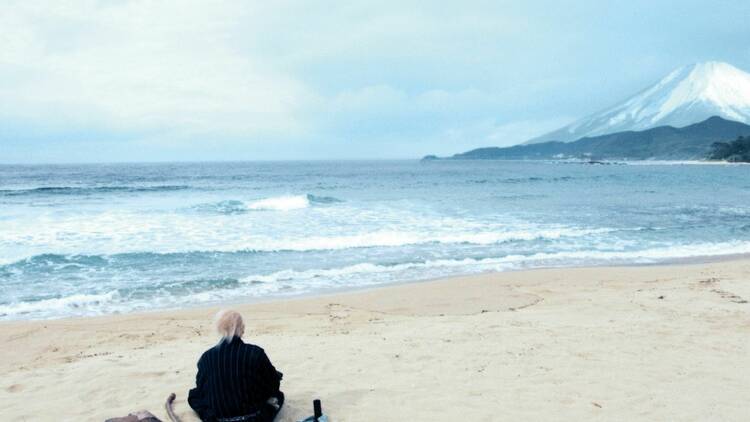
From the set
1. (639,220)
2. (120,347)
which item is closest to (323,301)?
(120,347)

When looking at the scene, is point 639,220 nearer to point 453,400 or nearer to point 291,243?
point 291,243

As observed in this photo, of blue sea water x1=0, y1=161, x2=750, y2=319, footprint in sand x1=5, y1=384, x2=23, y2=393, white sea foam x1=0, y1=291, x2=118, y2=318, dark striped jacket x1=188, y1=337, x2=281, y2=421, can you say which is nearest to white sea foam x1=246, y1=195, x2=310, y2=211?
blue sea water x1=0, y1=161, x2=750, y2=319

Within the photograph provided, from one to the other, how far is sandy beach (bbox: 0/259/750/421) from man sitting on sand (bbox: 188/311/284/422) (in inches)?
15.9

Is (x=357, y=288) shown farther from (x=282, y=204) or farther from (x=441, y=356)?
(x=282, y=204)

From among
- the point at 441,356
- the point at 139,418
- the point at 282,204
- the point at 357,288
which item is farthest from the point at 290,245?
the point at 282,204

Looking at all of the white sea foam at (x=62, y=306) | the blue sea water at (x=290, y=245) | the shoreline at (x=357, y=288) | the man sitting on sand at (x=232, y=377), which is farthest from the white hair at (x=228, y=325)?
the white sea foam at (x=62, y=306)

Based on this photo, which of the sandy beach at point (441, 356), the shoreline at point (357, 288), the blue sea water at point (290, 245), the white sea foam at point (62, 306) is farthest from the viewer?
the blue sea water at point (290, 245)

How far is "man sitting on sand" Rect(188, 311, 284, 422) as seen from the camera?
447 cm

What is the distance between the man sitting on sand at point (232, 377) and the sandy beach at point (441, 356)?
0.40 metres

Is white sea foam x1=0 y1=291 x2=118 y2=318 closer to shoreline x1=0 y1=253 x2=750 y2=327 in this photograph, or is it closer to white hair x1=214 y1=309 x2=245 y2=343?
shoreline x1=0 y1=253 x2=750 y2=327

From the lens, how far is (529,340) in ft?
22.9

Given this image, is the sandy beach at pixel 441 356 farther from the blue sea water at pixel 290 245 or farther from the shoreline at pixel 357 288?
the blue sea water at pixel 290 245

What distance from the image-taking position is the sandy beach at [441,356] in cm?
496

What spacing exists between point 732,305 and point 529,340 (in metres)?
4.30
